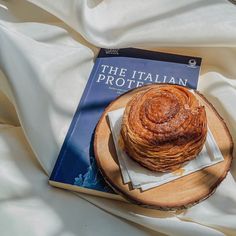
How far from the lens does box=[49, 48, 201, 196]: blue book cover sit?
2.07 ft

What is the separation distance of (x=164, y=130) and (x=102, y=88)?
0.65 feet

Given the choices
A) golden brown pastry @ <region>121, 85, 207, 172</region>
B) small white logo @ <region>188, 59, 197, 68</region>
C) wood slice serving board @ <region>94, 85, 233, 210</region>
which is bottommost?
wood slice serving board @ <region>94, 85, 233, 210</region>

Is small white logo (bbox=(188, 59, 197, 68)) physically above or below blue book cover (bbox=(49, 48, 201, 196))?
above

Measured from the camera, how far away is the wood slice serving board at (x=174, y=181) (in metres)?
0.58

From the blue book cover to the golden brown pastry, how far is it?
79 millimetres

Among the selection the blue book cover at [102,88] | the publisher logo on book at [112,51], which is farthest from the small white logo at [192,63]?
the publisher logo on book at [112,51]

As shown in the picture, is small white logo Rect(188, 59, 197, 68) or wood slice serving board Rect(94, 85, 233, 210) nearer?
wood slice serving board Rect(94, 85, 233, 210)

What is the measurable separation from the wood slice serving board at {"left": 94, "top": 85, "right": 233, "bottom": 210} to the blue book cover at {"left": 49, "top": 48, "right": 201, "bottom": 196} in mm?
20

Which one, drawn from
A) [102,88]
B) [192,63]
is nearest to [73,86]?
[102,88]

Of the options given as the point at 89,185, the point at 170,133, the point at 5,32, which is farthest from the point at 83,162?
the point at 5,32

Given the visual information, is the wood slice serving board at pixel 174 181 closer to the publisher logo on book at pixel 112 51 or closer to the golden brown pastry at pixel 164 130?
the golden brown pastry at pixel 164 130

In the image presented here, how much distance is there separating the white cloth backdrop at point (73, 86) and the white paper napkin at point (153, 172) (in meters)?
0.05

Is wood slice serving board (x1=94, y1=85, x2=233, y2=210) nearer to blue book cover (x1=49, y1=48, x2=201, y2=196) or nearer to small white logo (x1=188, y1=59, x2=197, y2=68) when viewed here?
blue book cover (x1=49, y1=48, x2=201, y2=196)

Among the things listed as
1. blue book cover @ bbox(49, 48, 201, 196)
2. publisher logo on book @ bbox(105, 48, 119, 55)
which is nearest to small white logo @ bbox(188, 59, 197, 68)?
blue book cover @ bbox(49, 48, 201, 196)
